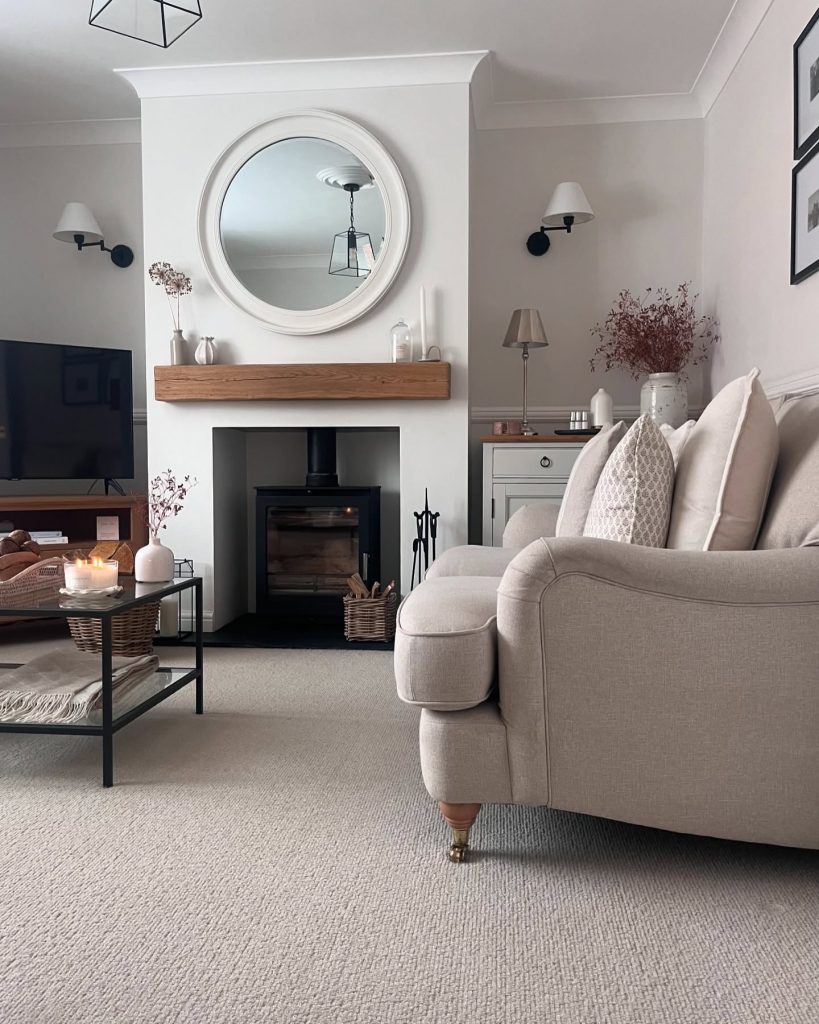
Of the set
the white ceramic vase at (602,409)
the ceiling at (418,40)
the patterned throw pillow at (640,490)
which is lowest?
the patterned throw pillow at (640,490)

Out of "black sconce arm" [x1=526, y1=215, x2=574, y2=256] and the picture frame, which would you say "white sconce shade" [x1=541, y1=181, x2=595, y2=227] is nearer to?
"black sconce arm" [x1=526, y1=215, x2=574, y2=256]

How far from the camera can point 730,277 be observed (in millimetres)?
3639

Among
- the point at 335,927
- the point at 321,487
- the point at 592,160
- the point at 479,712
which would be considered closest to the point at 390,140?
the point at 592,160

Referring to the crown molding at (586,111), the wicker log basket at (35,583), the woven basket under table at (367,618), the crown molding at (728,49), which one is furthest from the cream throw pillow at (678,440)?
the crown molding at (586,111)

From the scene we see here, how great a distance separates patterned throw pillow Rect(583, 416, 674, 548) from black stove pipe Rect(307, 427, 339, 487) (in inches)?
88.4

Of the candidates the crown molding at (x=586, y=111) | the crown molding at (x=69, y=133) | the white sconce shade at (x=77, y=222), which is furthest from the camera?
the crown molding at (x=69, y=133)

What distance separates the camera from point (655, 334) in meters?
→ 3.89

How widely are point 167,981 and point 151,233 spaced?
340 centimetres

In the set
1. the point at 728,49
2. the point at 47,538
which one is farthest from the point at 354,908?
the point at 728,49

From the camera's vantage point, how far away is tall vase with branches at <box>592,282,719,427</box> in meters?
3.79

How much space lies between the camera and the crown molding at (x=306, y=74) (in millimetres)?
3660

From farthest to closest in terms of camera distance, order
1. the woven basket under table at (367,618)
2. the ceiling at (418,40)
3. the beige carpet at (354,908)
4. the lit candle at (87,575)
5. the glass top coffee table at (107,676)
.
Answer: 1. the woven basket under table at (367,618)
2. the ceiling at (418,40)
3. the lit candle at (87,575)
4. the glass top coffee table at (107,676)
5. the beige carpet at (354,908)

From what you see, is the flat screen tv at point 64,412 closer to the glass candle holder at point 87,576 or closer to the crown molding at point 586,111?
the glass candle holder at point 87,576

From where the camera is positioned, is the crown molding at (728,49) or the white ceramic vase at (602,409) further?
the white ceramic vase at (602,409)
